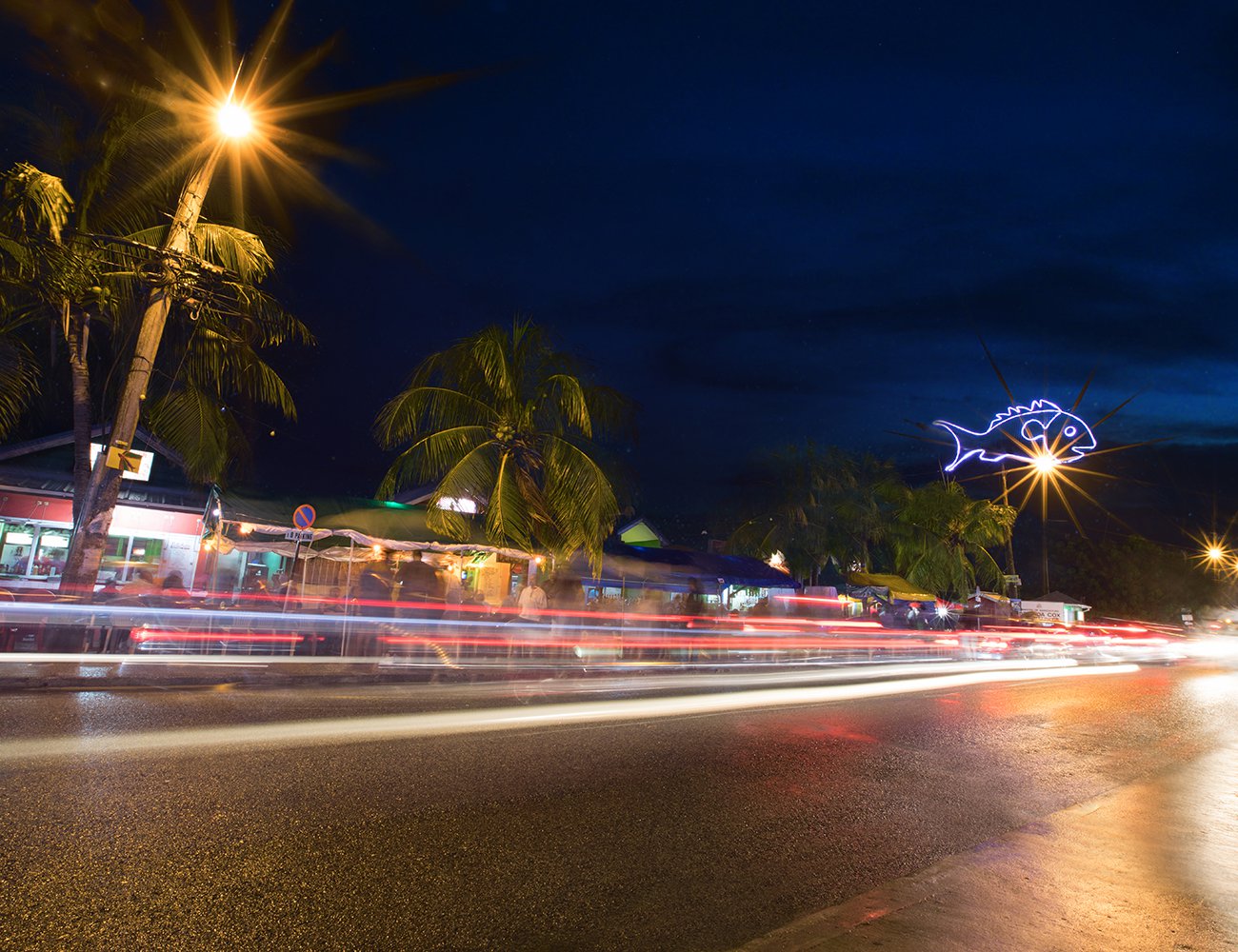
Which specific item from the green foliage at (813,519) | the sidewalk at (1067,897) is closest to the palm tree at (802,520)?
the green foliage at (813,519)

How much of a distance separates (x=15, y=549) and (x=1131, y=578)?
219 ft

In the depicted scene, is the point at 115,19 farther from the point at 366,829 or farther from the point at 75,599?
the point at 366,829

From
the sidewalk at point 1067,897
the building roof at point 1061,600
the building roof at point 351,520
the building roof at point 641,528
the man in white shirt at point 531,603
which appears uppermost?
the building roof at point 641,528

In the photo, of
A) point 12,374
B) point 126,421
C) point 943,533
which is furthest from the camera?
point 943,533

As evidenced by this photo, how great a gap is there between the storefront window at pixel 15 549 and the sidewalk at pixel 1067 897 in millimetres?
22601

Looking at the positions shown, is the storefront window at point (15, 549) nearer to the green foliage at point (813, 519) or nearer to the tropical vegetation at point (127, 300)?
the tropical vegetation at point (127, 300)

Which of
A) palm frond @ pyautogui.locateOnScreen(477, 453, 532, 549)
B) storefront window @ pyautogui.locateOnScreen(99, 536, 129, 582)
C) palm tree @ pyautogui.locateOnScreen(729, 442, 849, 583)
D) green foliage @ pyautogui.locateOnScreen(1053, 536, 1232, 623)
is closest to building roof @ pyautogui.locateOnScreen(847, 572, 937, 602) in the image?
palm tree @ pyautogui.locateOnScreen(729, 442, 849, 583)

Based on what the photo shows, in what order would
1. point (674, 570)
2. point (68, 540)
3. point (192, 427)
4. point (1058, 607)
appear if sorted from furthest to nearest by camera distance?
point (1058, 607) → point (674, 570) → point (68, 540) → point (192, 427)

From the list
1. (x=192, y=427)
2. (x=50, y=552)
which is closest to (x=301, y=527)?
(x=192, y=427)

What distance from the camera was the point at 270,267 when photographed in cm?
1438

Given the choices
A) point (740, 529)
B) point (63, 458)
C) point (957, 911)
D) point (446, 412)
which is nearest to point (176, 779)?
point (957, 911)

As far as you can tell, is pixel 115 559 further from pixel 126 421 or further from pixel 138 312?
pixel 126 421

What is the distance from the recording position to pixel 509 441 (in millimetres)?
19531

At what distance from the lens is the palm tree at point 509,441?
1873 centimetres
